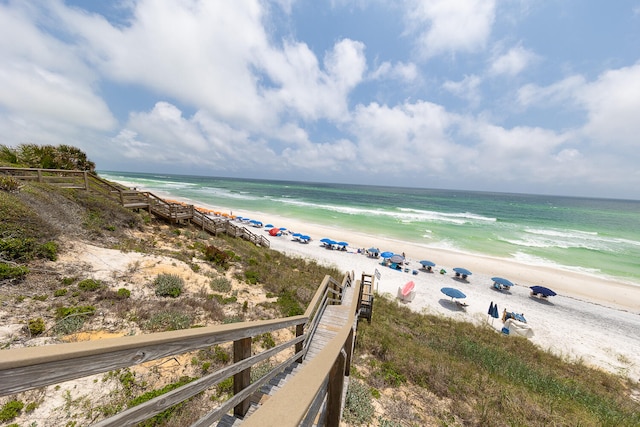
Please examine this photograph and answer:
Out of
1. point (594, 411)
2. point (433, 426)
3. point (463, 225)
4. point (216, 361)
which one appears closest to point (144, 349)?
point (216, 361)

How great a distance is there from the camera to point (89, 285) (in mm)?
6434

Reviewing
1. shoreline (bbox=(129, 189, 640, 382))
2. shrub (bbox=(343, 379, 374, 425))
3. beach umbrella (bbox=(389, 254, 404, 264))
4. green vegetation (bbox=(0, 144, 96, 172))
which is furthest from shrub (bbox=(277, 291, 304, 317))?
green vegetation (bbox=(0, 144, 96, 172))

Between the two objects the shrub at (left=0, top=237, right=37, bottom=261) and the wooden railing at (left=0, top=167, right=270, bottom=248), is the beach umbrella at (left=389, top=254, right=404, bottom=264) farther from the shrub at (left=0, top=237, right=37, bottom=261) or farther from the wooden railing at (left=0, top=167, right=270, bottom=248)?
the shrub at (left=0, top=237, right=37, bottom=261)

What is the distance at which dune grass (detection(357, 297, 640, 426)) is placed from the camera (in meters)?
5.00

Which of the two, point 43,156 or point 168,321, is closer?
point 168,321

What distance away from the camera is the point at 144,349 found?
60.9 inches

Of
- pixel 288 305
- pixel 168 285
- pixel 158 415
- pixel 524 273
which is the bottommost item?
pixel 524 273

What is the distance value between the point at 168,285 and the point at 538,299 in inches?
1002

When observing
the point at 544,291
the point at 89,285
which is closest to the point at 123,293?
the point at 89,285

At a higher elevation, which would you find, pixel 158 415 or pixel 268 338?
pixel 158 415

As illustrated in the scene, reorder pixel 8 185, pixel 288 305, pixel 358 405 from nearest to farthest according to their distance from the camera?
1. pixel 358 405
2. pixel 288 305
3. pixel 8 185

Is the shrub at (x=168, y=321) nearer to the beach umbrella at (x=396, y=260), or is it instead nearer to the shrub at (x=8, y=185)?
the shrub at (x=8, y=185)

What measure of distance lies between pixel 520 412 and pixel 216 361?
21.3 ft

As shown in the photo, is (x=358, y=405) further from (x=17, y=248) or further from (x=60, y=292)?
(x=17, y=248)
